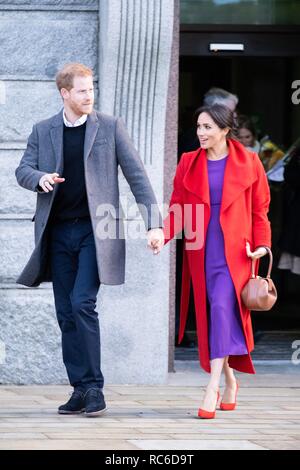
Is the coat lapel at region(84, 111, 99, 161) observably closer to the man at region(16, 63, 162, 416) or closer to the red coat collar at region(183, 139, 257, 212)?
the man at region(16, 63, 162, 416)

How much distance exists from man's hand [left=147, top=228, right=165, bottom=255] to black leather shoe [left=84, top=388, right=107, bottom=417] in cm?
83

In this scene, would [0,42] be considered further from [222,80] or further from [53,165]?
[222,80]

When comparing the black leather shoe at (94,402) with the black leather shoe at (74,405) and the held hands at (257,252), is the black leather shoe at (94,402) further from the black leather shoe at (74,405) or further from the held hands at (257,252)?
the held hands at (257,252)

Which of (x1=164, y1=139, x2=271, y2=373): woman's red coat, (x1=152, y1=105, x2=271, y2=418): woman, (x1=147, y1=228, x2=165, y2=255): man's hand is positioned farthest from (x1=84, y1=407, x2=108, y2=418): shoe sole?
(x1=147, y1=228, x2=165, y2=255): man's hand

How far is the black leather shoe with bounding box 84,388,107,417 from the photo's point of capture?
747 cm

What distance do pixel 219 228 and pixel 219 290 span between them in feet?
1.09

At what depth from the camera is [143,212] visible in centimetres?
746

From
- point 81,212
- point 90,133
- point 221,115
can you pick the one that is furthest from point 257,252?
point 90,133

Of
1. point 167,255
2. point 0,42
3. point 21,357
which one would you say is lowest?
point 21,357

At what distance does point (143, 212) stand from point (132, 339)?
159 centimetres

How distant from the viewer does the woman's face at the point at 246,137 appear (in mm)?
11516

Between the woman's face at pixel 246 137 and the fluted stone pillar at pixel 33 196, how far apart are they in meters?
2.69
